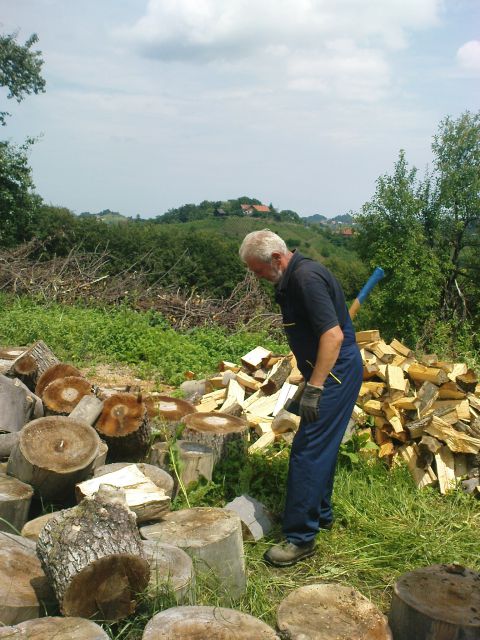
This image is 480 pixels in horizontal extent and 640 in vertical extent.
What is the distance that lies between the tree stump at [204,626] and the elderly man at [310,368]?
3.65ft

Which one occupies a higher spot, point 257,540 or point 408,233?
point 408,233

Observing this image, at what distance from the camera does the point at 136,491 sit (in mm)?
3686

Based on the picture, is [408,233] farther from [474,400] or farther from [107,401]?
[107,401]

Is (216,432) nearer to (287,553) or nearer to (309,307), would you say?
(287,553)

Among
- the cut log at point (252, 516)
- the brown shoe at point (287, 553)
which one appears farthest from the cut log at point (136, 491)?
the brown shoe at point (287, 553)

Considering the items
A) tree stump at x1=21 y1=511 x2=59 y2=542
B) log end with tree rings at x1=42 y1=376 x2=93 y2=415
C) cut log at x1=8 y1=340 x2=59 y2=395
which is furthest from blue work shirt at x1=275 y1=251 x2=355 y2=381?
cut log at x1=8 y1=340 x2=59 y2=395

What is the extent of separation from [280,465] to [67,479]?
1740 mm

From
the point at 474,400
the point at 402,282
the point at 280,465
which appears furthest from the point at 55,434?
the point at 402,282

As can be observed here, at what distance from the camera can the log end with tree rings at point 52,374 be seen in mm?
5707

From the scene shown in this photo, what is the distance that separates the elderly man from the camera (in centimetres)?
369

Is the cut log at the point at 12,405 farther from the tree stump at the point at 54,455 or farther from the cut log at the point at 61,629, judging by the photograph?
the cut log at the point at 61,629

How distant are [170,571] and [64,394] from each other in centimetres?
249

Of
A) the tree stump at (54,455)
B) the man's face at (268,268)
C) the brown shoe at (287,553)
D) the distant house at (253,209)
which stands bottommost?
the brown shoe at (287,553)

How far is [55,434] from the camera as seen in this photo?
13.7 feet
